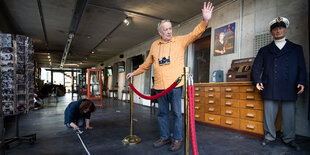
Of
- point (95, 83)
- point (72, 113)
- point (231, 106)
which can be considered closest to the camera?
point (72, 113)

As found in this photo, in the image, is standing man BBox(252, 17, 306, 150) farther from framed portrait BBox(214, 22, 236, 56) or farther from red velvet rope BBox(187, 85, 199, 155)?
red velvet rope BBox(187, 85, 199, 155)

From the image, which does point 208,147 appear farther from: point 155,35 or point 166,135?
point 155,35

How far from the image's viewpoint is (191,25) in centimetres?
529

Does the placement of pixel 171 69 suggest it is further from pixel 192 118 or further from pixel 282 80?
pixel 282 80

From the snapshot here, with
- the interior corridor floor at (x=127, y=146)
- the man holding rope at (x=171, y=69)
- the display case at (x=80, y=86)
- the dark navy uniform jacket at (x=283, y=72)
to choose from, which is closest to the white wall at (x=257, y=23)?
the interior corridor floor at (x=127, y=146)

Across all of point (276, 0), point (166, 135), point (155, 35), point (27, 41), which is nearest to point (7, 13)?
point (27, 41)

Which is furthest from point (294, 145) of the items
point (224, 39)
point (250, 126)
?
point (224, 39)

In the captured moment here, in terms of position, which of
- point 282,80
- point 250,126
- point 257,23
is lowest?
point 250,126

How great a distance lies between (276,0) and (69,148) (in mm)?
4309

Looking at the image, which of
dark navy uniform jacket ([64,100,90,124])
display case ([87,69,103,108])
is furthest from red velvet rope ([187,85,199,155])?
display case ([87,69,103,108])

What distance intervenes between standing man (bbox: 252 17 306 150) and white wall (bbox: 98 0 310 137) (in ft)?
2.44

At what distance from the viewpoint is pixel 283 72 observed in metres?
2.40

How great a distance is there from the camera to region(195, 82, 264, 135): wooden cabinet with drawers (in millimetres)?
2838

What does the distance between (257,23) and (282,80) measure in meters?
1.64
